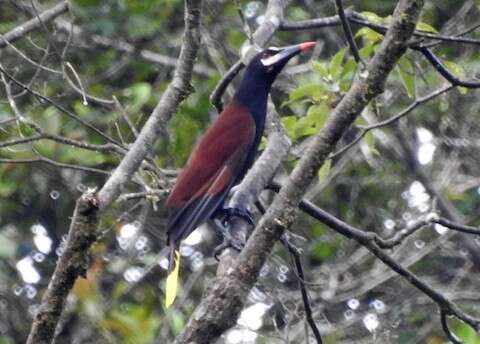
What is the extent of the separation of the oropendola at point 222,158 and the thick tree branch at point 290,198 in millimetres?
1006

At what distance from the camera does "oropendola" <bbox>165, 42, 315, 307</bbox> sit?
164 inches

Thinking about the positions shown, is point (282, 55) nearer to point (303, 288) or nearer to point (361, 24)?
point (361, 24)

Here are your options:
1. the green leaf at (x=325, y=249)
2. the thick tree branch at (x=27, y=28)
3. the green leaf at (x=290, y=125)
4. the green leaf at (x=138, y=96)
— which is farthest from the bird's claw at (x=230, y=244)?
the green leaf at (x=325, y=249)

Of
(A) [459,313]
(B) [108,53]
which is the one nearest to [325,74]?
(A) [459,313]

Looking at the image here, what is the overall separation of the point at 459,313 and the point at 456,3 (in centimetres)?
387

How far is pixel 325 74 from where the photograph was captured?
4.14m

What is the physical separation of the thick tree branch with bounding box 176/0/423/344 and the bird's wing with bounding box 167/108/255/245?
119 cm

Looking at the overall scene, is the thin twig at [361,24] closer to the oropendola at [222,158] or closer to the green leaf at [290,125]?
the oropendola at [222,158]

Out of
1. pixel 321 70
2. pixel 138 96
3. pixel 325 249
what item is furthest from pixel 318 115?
pixel 325 249

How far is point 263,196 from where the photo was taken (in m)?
6.37

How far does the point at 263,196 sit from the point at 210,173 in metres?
2.01

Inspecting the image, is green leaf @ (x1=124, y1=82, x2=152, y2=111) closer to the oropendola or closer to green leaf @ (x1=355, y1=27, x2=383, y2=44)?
the oropendola

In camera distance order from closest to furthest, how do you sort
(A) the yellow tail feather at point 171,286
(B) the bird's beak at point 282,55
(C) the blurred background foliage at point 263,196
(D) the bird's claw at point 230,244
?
(D) the bird's claw at point 230,244 → (A) the yellow tail feather at point 171,286 → (B) the bird's beak at point 282,55 → (C) the blurred background foliage at point 263,196

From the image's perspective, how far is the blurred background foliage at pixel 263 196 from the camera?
6207 millimetres
